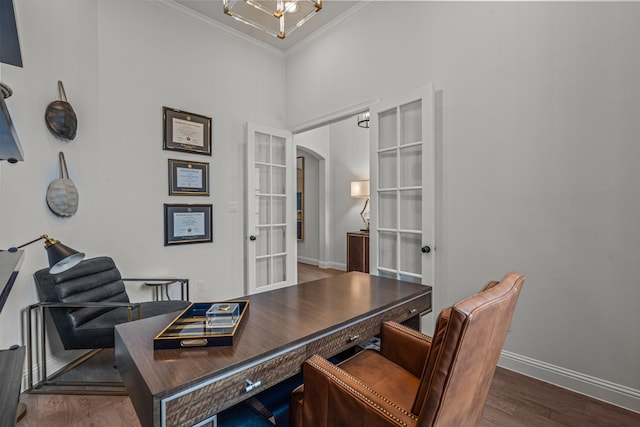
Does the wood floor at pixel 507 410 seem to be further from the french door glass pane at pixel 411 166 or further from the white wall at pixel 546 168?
the french door glass pane at pixel 411 166

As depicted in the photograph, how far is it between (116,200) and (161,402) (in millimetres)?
2534

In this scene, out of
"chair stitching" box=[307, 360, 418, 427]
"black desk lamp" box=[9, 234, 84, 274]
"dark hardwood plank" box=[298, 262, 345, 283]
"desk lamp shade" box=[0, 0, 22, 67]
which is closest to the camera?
"chair stitching" box=[307, 360, 418, 427]

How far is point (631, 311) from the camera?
177 cm

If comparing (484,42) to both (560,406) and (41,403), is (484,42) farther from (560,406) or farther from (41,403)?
(41,403)

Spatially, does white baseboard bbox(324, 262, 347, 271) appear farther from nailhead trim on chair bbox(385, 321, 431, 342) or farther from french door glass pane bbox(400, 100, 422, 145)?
nailhead trim on chair bbox(385, 321, 431, 342)

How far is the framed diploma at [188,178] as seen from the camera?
10.2ft

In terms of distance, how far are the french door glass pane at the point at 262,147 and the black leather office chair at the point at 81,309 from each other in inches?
79.7

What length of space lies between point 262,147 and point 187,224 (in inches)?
50.8

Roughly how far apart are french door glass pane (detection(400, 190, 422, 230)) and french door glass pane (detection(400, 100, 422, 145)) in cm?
47

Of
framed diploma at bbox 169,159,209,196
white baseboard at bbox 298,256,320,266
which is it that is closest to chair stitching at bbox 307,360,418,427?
framed diploma at bbox 169,159,209,196

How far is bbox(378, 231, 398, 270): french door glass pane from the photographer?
112 inches

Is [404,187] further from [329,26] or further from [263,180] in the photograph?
[329,26]

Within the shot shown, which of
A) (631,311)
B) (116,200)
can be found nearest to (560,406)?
(631,311)

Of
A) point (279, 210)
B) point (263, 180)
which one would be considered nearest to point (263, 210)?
point (279, 210)
